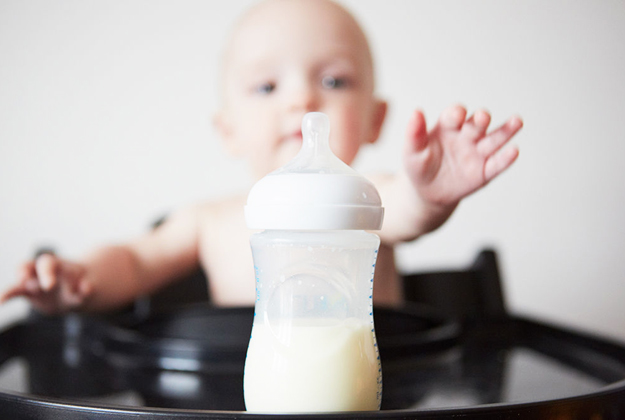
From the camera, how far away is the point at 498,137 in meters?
0.37

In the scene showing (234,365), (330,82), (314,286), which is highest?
(330,82)

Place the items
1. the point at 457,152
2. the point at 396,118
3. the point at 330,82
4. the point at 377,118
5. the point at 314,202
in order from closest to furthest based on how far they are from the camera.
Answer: the point at 314,202, the point at 457,152, the point at 330,82, the point at 377,118, the point at 396,118

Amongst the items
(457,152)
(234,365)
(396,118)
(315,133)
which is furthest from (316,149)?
(396,118)

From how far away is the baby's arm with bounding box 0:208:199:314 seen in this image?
0.54m

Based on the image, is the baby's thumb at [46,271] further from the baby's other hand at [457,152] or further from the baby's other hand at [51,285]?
the baby's other hand at [457,152]

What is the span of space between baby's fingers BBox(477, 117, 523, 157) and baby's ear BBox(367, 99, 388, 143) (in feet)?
1.15

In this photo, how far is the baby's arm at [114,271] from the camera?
54cm

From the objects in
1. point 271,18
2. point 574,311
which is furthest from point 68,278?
point 574,311

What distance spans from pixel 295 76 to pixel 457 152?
277 mm

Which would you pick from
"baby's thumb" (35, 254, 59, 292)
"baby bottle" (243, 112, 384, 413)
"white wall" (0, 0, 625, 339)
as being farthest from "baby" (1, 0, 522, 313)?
"white wall" (0, 0, 625, 339)

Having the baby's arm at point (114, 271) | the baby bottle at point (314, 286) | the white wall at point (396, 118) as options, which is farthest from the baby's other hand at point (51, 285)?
the white wall at point (396, 118)

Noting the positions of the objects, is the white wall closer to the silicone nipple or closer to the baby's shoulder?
the baby's shoulder

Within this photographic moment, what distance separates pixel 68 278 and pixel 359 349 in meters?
0.41

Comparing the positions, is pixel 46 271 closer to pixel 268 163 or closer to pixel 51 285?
pixel 51 285
